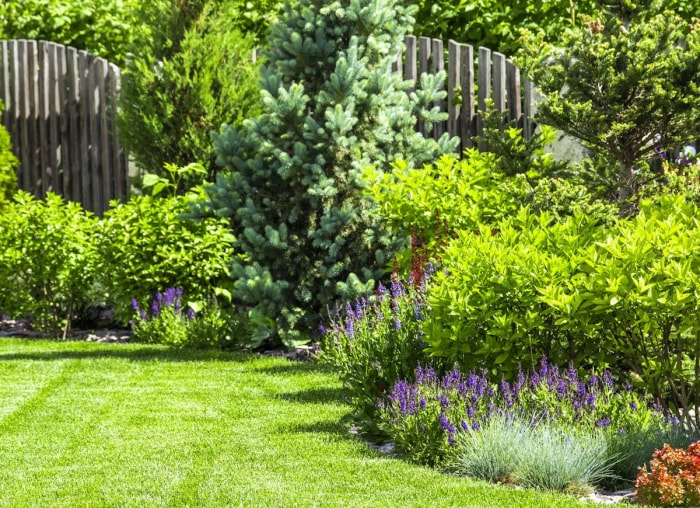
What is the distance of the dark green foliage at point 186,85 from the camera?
10484mm

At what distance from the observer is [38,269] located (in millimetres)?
10016

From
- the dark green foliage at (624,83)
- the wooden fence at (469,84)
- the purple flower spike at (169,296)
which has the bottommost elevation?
the purple flower spike at (169,296)

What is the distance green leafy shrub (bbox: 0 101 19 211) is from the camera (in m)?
12.0

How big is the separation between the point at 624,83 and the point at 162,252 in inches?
176

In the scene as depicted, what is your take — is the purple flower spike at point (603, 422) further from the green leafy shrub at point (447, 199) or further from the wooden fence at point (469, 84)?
the wooden fence at point (469, 84)

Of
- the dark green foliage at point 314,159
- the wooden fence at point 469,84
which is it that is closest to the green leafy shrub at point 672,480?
the dark green foliage at point 314,159

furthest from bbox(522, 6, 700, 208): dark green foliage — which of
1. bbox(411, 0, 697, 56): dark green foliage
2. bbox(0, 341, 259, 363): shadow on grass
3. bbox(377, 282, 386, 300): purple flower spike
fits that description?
bbox(411, 0, 697, 56): dark green foliage

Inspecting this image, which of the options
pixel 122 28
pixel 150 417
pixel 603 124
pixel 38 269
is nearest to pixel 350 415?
pixel 150 417

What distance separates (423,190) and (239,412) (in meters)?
2.17

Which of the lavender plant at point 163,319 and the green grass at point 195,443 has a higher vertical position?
the lavender plant at point 163,319

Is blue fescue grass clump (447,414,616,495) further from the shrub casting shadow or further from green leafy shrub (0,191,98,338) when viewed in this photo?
green leafy shrub (0,191,98,338)

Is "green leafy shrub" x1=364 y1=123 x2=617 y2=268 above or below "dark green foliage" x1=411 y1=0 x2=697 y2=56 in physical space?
below

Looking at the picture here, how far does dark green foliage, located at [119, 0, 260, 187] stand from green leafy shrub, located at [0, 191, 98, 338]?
1.09 meters

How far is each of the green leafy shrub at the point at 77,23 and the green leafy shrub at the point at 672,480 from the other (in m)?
11.9
